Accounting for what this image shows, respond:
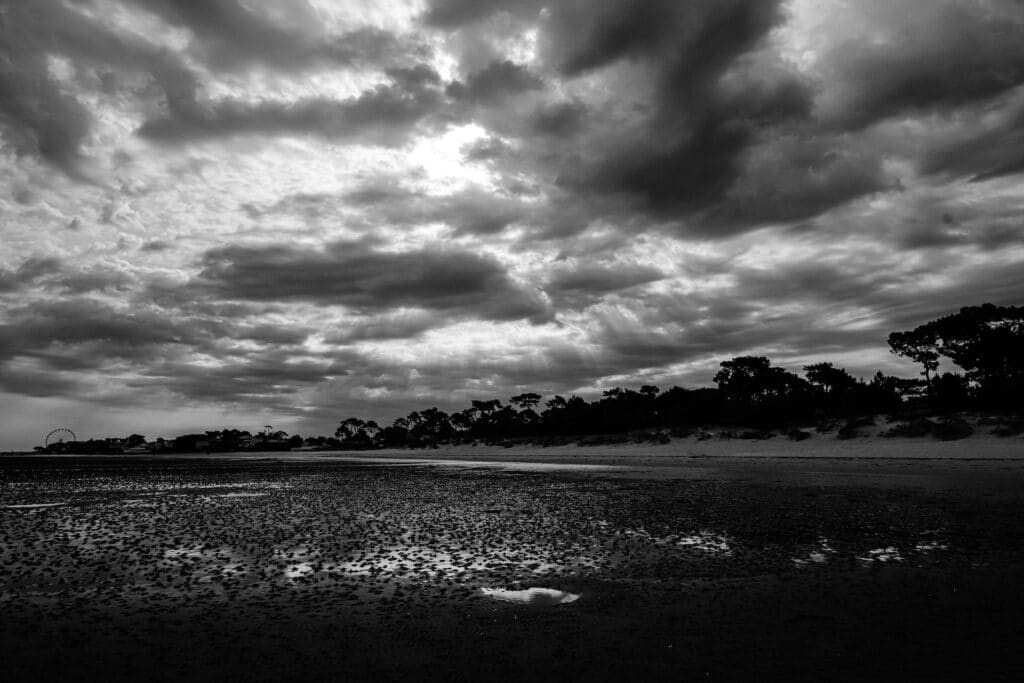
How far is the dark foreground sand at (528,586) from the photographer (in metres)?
5.99

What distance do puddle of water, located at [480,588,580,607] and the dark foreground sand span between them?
20cm

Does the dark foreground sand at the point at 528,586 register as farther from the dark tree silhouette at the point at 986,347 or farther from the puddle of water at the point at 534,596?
the dark tree silhouette at the point at 986,347

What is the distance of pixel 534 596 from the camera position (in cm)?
859

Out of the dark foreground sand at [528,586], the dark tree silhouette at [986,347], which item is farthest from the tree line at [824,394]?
the dark foreground sand at [528,586]

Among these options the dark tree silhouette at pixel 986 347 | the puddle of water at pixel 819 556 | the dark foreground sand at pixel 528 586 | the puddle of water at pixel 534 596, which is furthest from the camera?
the dark tree silhouette at pixel 986 347

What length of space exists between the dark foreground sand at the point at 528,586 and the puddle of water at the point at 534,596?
202 millimetres

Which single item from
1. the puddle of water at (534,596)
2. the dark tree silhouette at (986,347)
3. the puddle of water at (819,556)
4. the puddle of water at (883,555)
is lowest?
the puddle of water at (883,555)

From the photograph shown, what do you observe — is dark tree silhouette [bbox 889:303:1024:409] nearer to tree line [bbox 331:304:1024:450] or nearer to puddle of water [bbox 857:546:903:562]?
tree line [bbox 331:304:1024:450]

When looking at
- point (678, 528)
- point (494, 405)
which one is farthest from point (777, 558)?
point (494, 405)

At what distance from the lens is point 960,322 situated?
5528 cm

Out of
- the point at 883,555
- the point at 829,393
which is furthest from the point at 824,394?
the point at 883,555

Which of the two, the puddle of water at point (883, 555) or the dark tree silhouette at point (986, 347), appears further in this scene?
the dark tree silhouette at point (986, 347)

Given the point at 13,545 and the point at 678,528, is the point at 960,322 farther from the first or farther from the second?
the point at 13,545

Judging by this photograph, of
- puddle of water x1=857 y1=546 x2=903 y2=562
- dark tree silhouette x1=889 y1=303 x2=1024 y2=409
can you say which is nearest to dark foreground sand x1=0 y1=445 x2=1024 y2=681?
puddle of water x1=857 y1=546 x2=903 y2=562
